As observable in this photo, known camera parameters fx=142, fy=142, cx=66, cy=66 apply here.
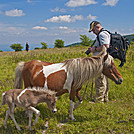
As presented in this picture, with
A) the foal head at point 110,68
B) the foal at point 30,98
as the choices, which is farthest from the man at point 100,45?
the foal at point 30,98

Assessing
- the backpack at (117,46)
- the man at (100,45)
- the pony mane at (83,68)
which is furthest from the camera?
the backpack at (117,46)

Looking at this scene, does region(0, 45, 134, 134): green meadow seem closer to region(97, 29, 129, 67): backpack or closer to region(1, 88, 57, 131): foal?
region(1, 88, 57, 131): foal

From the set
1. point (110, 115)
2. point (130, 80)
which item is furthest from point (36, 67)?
point (130, 80)

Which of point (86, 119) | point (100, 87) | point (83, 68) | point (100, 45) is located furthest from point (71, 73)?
point (100, 87)

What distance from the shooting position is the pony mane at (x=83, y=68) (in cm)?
462

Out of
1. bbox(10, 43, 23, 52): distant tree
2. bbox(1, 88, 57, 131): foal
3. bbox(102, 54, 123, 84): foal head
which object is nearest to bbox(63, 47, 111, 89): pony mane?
bbox(102, 54, 123, 84): foal head

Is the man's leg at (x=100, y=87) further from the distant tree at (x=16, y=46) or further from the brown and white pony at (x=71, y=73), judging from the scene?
the distant tree at (x=16, y=46)

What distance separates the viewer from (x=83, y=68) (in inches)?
182

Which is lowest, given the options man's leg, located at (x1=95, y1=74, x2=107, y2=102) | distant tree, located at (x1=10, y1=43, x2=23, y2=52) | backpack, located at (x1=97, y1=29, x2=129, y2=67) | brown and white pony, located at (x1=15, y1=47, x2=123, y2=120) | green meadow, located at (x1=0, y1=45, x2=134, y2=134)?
green meadow, located at (x1=0, y1=45, x2=134, y2=134)

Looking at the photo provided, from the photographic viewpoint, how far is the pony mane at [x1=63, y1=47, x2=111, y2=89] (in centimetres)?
462

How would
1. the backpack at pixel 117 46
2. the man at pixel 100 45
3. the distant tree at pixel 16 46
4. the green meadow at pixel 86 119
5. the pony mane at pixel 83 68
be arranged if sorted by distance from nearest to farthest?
the green meadow at pixel 86 119, the pony mane at pixel 83 68, the man at pixel 100 45, the backpack at pixel 117 46, the distant tree at pixel 16 46

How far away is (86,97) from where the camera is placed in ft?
24.0

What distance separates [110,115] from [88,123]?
1104 mm

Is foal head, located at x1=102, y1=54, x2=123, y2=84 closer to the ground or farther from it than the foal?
farther from it
